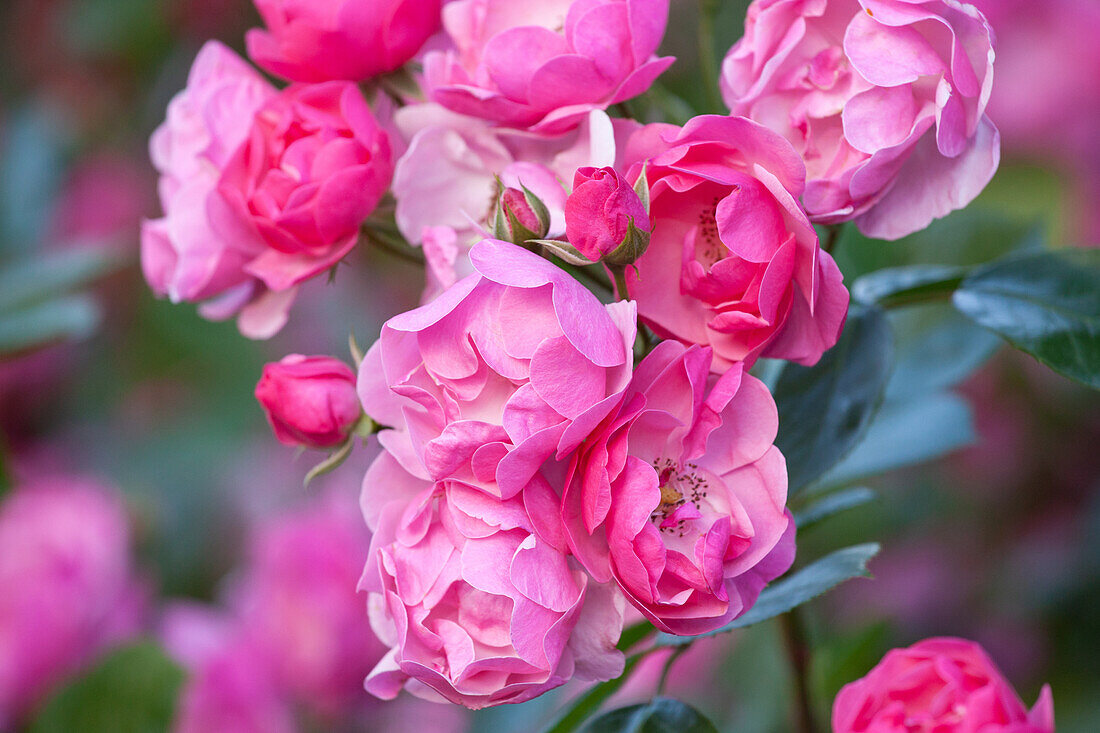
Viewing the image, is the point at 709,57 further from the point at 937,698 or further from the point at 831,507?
the point at 937,698

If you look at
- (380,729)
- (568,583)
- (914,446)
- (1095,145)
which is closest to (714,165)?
(568,583)

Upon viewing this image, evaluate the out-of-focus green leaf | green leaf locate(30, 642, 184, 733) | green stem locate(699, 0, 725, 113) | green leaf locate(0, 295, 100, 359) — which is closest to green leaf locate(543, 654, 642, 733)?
green stem locate(699, 0, 725, 113)

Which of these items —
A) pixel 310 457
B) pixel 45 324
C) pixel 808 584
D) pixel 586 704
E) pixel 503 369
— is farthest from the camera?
pixel 310 457

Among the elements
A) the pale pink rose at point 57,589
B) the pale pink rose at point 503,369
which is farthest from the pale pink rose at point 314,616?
the pale pink rose at point 503,369

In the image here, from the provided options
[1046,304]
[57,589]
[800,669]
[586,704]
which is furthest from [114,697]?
[1046,304]

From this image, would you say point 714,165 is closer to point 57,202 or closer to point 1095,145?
point 1095,145

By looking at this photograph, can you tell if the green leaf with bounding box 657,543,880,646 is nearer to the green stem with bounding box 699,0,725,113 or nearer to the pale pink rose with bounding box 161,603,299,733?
the green stem with bounding box 699,0,725,113
